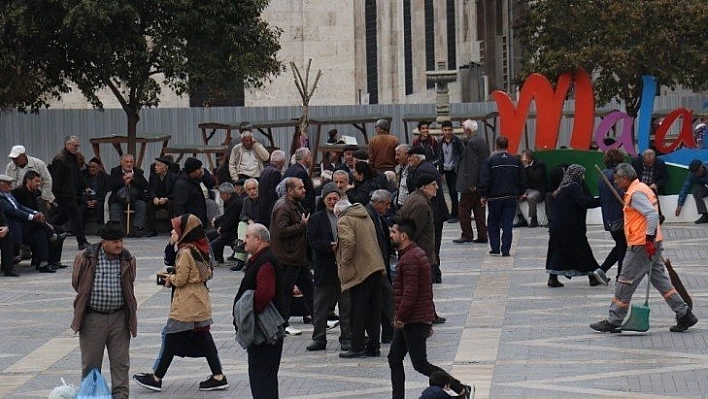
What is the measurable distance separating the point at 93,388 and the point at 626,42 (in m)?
32.4

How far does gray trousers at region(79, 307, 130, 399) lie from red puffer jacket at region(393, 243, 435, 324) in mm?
2208

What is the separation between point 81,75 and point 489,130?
42.8 ft

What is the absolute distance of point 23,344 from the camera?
1634 centimetres

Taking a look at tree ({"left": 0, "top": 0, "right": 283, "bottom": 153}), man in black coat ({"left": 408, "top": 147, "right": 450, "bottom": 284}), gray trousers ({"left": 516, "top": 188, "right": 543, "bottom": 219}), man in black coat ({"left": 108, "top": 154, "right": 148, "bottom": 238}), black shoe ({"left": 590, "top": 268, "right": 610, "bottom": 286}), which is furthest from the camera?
tree ({"left": 0, "top": 0, "right": 283, "bottom": 153})

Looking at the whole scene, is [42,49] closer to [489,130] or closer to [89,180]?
[89,180]

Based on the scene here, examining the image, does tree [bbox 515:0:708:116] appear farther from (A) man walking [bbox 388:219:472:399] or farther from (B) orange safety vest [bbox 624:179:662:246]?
(A) man walking [bbox 388:219:472:399]

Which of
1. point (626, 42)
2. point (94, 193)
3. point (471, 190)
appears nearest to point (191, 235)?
point (471, 190)

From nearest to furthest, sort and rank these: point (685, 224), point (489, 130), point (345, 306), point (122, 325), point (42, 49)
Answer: point (122, 325), point (345, 306), point (685, 224), point (42, 49), point (489, 130)

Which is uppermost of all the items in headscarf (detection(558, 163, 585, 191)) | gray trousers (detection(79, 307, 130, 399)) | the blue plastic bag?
headscarf (detection(558, 163, 585, 191))

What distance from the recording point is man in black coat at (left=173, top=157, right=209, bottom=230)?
74.8 feet

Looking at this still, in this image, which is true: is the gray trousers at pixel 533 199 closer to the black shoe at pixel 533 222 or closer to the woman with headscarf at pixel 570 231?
the black shoe at pixel 533 222

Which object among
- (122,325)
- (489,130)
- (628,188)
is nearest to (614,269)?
(628,188)

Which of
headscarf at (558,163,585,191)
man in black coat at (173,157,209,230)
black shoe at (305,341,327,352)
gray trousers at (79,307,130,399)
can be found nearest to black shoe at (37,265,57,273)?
man in black coat at (173,157,209,230)

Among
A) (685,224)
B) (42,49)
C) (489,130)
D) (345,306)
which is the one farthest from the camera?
(489,130)
